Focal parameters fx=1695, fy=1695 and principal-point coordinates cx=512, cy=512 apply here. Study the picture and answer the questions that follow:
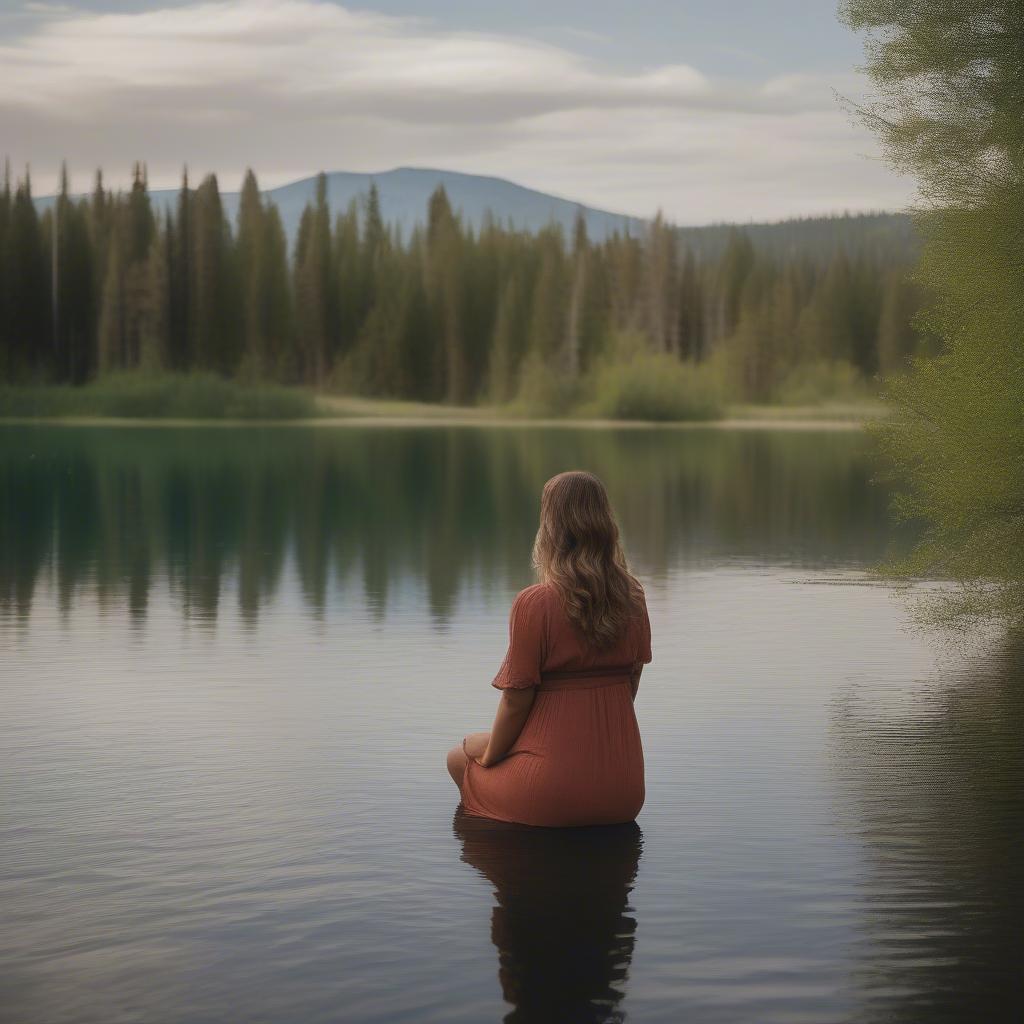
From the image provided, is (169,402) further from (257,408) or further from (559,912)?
(559,912)

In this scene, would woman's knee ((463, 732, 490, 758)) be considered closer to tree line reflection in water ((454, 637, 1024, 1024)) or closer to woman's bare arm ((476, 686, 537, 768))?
woman's bare arm ((476, 686, 537, 768))

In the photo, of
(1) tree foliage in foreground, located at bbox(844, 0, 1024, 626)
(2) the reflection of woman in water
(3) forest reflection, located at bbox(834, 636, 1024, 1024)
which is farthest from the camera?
(1) tree foliage in foreground, located at bbox(844, 0, 1024, 626)

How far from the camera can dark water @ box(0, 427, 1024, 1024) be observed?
538 centimetres

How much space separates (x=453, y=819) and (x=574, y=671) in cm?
100

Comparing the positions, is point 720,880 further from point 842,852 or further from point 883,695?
point 883,695

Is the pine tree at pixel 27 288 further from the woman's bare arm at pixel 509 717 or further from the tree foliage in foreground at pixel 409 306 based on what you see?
the woman's bare arm at pixel 509 717

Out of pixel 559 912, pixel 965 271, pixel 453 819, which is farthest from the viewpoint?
pixel 965 271

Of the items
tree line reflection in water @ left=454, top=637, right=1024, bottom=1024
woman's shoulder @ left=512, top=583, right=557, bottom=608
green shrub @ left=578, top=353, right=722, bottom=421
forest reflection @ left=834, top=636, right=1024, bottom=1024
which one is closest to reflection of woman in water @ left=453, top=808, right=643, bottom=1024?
tree line reflection in water @ left=454, top=637, right=1024, bottom=1024

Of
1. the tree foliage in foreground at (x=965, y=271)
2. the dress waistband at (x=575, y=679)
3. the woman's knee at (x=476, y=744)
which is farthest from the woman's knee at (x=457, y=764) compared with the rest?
the tree foliage in foreground at (x=965, y=271)

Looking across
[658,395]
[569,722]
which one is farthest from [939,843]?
[658,395]

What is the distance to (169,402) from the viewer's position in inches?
3718

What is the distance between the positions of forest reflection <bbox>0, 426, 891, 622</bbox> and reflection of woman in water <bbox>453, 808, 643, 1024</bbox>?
7.60 meters

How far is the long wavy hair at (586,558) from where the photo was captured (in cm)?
674

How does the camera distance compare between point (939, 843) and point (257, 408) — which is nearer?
point (939, 843)
